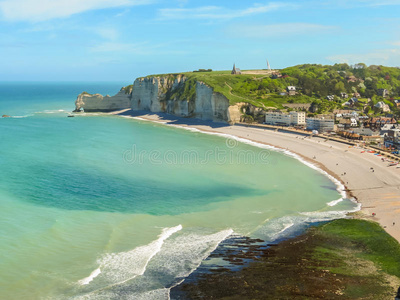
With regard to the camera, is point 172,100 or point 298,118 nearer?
point 298,118

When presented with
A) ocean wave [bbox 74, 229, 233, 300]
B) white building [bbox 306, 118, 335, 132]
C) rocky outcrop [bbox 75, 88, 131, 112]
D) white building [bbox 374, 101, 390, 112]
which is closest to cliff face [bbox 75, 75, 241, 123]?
rocky outcrop [bbox 75, 88, 131, 112]

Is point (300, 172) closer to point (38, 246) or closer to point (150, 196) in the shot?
point (150, 196)

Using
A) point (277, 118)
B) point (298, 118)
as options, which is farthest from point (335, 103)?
point (277, 118)

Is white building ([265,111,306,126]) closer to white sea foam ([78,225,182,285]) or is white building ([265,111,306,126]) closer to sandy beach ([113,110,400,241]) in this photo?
sandy beach ([113,110,400,241])

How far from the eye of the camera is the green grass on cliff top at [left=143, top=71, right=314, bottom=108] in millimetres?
86375

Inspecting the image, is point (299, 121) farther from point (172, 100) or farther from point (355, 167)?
point (172, 100)

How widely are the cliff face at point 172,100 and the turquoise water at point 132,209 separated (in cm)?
2438

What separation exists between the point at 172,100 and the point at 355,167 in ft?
200

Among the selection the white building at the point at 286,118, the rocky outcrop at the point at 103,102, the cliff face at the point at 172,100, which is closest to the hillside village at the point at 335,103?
the white building at the point at 286,118

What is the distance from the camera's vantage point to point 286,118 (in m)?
77.0

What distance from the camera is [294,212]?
32.8 meters

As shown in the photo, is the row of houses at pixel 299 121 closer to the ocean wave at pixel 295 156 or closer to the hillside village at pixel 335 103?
the hillside village at pixel 335 103

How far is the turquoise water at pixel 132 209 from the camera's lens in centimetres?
2256

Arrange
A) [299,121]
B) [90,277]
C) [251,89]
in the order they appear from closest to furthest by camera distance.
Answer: [90,277] → [299,121] → [251,89]
